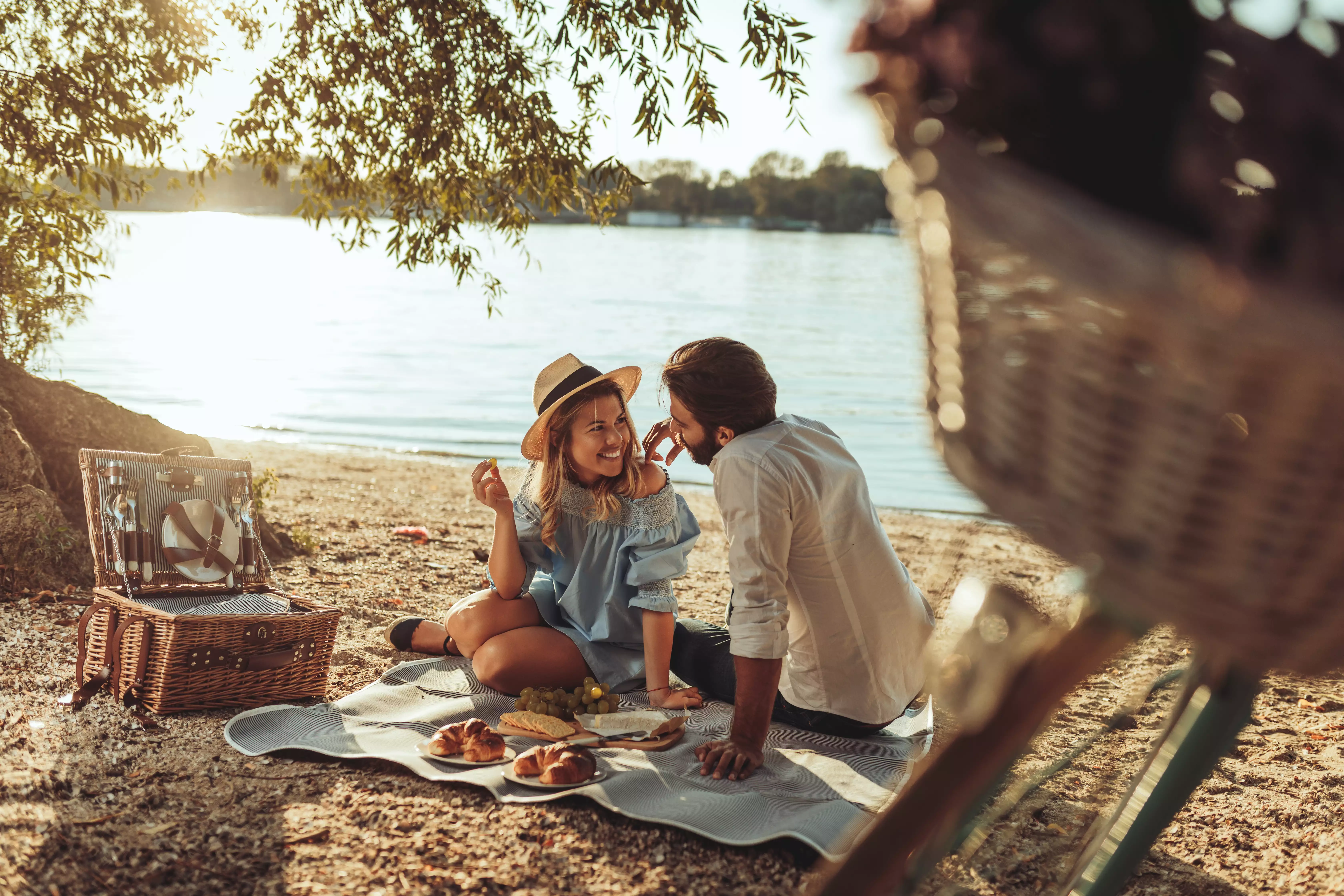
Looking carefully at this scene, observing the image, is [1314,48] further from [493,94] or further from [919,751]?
[493,94]

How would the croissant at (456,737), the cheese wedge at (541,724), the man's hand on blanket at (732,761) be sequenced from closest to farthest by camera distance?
the man's hand on blanket at (732,761) < the croissant at (456,737) < the cheese wedge at (541,724)

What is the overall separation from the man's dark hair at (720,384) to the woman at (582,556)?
2.22 ft

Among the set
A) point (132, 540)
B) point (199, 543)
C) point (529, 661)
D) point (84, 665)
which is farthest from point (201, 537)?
point (529, 661)

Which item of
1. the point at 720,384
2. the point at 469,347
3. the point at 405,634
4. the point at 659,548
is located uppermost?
the point at 720,384

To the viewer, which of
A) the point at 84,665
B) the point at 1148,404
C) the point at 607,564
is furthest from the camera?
the point at 607,564

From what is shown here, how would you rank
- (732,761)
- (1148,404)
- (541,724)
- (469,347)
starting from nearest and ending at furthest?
1. (1148,404)
2. (732,761)
3. (541,724)
4. (469,347)

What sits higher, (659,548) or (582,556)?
(659,548)

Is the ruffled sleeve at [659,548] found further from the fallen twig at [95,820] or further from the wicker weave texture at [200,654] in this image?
the fallen twig at [95,820]

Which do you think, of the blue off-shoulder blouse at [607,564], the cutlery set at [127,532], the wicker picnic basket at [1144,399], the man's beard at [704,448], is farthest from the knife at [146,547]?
the wicker picnic basket at [1144,399]

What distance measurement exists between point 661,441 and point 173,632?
1948mm

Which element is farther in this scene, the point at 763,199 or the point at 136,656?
the point at 763,199

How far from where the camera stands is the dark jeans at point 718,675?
3.68m

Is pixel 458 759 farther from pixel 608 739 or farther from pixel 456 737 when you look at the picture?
pixel 608 739

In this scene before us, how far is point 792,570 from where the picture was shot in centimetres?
339
